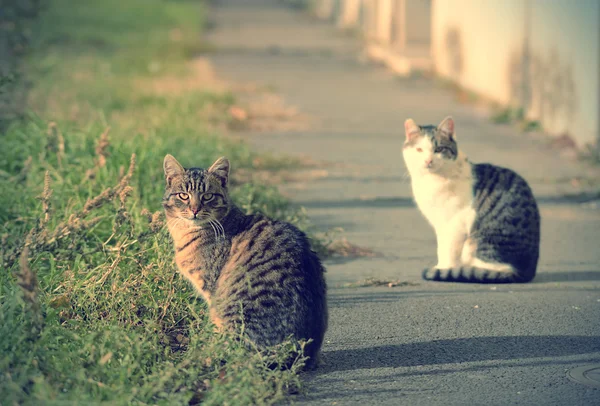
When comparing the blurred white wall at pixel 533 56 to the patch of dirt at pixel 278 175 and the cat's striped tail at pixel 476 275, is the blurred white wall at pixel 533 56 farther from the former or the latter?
the cat's striped tail at pixel 476 275

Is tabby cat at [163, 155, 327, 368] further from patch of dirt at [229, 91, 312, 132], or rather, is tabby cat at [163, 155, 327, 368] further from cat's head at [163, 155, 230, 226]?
patch of dirt at [229, 91, 312, 132]

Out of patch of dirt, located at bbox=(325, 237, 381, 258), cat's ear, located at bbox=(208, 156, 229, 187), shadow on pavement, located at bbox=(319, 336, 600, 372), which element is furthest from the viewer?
patch of dirt, located at bbox=(325, 237, 381, 258)

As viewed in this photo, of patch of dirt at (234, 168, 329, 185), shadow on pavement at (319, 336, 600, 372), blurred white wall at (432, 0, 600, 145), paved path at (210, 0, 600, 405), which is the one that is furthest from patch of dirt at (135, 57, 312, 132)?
shadow on pavement at (319, 336, 600, 372)

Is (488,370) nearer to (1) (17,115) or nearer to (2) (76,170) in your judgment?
(2) (76,170)

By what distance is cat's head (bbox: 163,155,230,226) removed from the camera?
5.24m

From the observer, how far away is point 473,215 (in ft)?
21.1

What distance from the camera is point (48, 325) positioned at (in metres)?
4.68

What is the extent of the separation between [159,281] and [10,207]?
2198 millimetres

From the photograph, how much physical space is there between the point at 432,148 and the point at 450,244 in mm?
650

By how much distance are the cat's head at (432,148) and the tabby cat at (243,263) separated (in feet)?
5.42

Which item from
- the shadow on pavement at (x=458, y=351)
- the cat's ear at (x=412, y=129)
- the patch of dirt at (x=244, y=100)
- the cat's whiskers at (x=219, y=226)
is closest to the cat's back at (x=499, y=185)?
the cat's ear at (x=412, y=129)

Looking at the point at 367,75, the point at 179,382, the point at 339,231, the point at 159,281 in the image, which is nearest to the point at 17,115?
the point at 339,231

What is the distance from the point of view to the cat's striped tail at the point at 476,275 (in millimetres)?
6383

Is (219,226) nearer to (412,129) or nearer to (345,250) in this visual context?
(412,129)
